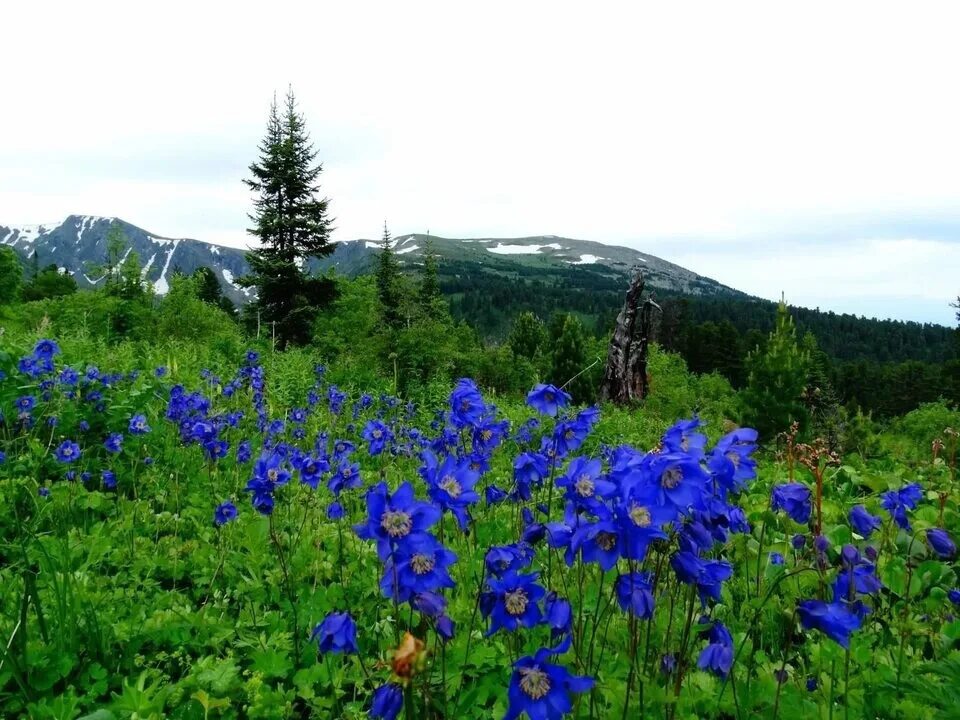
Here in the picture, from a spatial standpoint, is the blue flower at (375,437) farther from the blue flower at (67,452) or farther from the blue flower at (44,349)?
the blue flower at (44,349)

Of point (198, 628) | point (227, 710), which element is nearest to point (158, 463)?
point (198, 628)

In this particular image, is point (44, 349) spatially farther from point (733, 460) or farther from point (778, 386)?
point (778, 386)

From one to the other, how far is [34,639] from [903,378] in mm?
110534

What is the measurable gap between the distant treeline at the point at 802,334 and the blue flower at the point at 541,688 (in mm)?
75881

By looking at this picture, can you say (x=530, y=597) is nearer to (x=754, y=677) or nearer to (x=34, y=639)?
(x=754, y=677)

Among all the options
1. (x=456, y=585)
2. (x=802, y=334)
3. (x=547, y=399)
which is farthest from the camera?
(x=802, y=334)

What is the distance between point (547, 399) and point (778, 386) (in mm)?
28217

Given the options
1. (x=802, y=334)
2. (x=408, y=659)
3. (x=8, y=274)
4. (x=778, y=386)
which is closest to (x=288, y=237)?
(x=8, y=274)

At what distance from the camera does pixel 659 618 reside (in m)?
2.68

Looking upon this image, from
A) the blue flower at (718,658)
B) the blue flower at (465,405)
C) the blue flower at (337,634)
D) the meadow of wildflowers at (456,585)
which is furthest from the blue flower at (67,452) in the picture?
the blue flower at (718,658)

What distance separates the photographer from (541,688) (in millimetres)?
1557

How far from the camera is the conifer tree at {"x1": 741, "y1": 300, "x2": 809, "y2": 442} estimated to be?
89.2 ft

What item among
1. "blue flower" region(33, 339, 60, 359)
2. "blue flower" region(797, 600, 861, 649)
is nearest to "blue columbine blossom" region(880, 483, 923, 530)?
"blue flower" region(797, 600, 861, 649)

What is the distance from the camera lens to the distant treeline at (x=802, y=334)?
91.3 m
